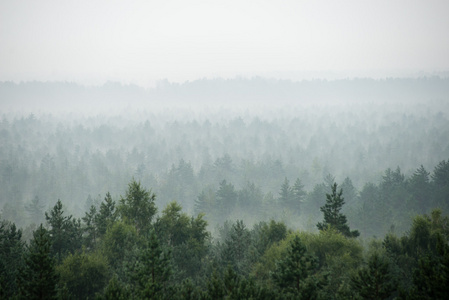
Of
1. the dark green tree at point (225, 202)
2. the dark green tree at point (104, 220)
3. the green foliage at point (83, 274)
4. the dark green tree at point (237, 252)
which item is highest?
the dark green tree at point (104, 220)

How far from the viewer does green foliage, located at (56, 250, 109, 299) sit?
23.9 m

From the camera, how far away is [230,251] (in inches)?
1187

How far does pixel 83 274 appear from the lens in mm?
24344

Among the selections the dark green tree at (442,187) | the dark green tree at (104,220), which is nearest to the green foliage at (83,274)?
the dark green tree at (104,220)

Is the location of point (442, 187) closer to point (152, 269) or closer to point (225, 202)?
point (225, 202)

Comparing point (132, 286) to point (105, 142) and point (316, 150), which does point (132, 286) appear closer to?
point (316, 150)

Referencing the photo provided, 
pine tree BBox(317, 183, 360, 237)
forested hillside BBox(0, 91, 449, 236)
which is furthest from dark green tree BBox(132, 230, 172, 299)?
forested hillside BBox(0, 91, 449, 236)

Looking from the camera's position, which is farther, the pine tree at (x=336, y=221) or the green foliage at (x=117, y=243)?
the pine tree at (x=336, y=221)

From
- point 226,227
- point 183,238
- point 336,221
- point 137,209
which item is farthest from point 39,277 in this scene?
point 226,227

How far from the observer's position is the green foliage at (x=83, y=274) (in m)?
23.9

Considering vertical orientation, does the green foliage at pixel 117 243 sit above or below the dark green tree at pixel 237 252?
above

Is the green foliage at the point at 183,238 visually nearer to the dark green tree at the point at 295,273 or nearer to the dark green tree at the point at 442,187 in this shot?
the dark green tree at the point at 295,273

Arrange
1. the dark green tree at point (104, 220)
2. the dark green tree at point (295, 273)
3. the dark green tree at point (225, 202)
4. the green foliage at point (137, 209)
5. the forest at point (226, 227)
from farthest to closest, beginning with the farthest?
1. the dark green tree at point (225, 202)
2. the green foliage at point (137, 209)
3. the dark green tree at point (104, 220)
4. the dark green tree at point (295, 273)
5. the forest at point (226, 227)

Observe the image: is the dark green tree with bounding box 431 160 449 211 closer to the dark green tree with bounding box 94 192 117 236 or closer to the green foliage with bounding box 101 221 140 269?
the green foliage with bounding box 101 221 140 269
